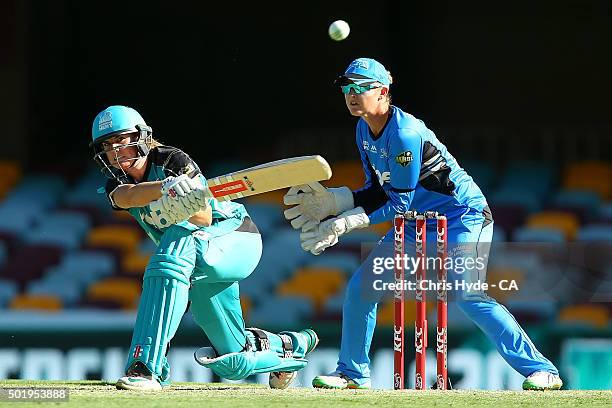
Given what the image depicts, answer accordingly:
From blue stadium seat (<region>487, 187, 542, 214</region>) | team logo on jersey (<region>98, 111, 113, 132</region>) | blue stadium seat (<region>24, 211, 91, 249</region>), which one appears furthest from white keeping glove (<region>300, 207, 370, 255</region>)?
blue stadium seat (<region>24, 211, 91, 249</region>)

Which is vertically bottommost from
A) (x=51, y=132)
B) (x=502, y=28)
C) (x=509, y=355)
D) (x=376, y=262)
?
(x=509, y=355)

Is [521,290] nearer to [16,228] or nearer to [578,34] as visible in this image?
[578,34]

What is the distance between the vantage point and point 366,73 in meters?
5.07

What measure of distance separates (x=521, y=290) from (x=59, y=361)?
256 cm

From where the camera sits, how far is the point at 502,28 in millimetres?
10773

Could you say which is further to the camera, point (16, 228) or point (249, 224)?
point (16, 228)

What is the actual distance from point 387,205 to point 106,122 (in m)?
1.09

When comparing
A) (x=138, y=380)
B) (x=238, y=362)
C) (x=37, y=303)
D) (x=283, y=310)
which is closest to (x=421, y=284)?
(x=238, y=362)

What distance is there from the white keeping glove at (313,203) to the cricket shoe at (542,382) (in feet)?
3.05

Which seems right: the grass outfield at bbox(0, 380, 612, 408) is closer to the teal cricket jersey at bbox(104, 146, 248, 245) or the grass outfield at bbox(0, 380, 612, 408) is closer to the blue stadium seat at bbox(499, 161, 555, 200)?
the teal cricket jersey at bbox(104, 146, 248, 245)

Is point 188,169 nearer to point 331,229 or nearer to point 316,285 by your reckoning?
point 331,229

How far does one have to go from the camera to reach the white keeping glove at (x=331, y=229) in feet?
16.3

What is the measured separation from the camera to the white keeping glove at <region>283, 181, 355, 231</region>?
5.12 metres

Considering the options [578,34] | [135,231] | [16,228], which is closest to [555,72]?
[578,34]
